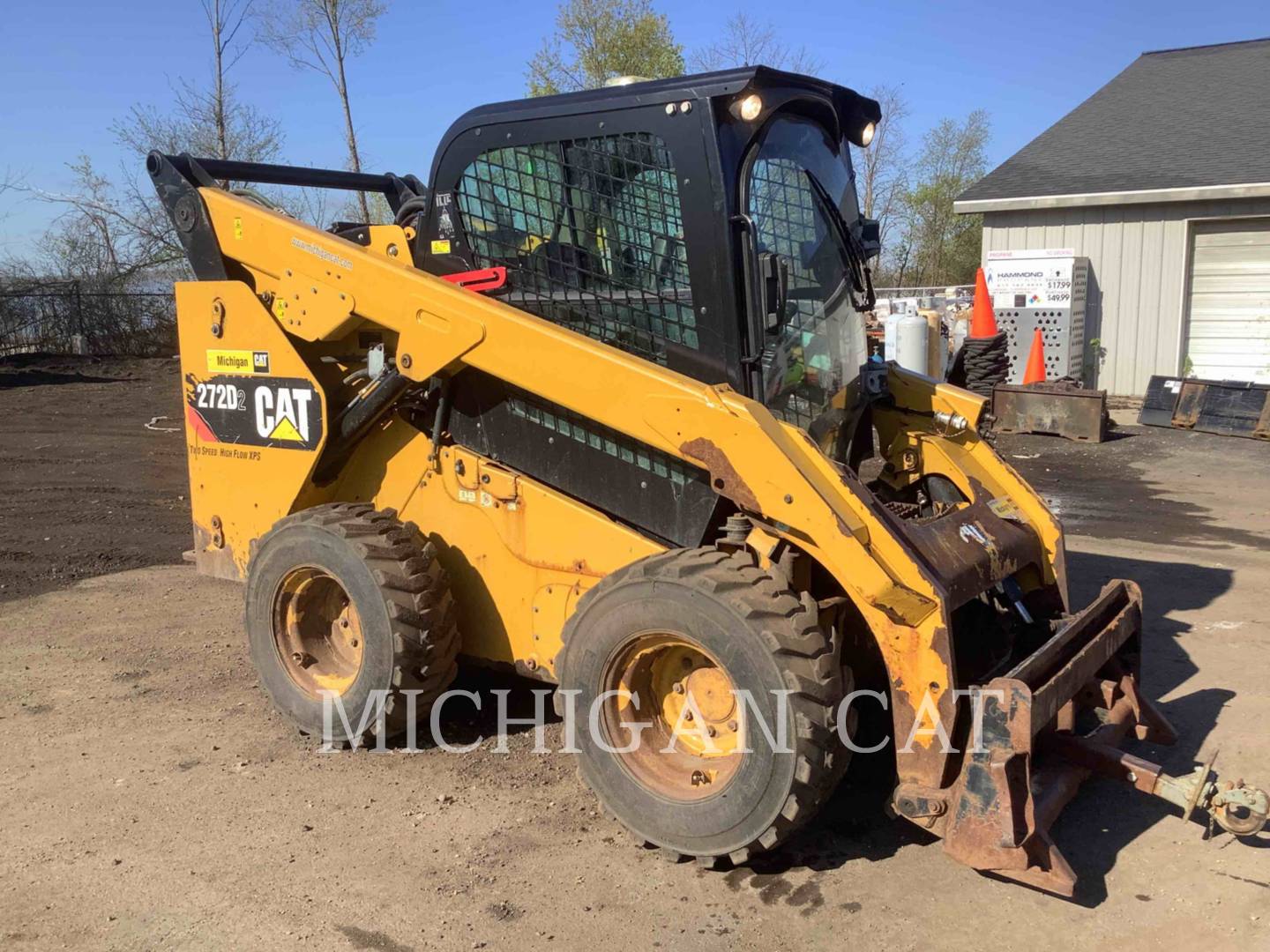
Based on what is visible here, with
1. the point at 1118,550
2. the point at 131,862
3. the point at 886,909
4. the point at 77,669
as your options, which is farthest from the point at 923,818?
the point at 1118,550

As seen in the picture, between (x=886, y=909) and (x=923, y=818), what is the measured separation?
315mm

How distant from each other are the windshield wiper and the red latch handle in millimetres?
1241

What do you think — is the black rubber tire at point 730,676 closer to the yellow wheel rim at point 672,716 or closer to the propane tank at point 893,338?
the yellow wheel rim at point 672,716

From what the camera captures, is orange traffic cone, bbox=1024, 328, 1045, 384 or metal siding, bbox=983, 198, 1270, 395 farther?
metal siding, bbox=983, 198, 1270, 395

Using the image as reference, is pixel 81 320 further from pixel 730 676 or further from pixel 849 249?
pixel 730 676

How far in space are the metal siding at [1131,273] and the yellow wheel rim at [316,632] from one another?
13675mm

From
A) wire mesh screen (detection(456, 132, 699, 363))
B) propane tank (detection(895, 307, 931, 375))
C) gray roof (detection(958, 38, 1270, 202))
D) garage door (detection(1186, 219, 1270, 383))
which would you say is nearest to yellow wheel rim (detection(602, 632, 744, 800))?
wire mesh screen (detection(456, 132, 699, 363))

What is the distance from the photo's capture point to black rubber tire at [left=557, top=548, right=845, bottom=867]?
323 centimetres

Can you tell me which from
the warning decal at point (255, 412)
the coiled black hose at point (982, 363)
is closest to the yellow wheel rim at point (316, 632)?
the warning decal at point (255, 412)

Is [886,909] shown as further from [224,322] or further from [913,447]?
[224,322]

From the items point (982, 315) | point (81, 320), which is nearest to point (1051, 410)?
point (982, 315)

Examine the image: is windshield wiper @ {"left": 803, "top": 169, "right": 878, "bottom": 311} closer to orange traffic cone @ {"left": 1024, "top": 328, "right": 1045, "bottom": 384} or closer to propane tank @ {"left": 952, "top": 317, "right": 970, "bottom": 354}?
orange traffic cone @ {"left": 1024, "top": 328, "right": 1045, "bottom": 384}

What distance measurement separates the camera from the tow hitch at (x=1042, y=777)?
123 inches

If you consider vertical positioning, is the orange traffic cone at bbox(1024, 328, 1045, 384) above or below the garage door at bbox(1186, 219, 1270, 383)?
below
